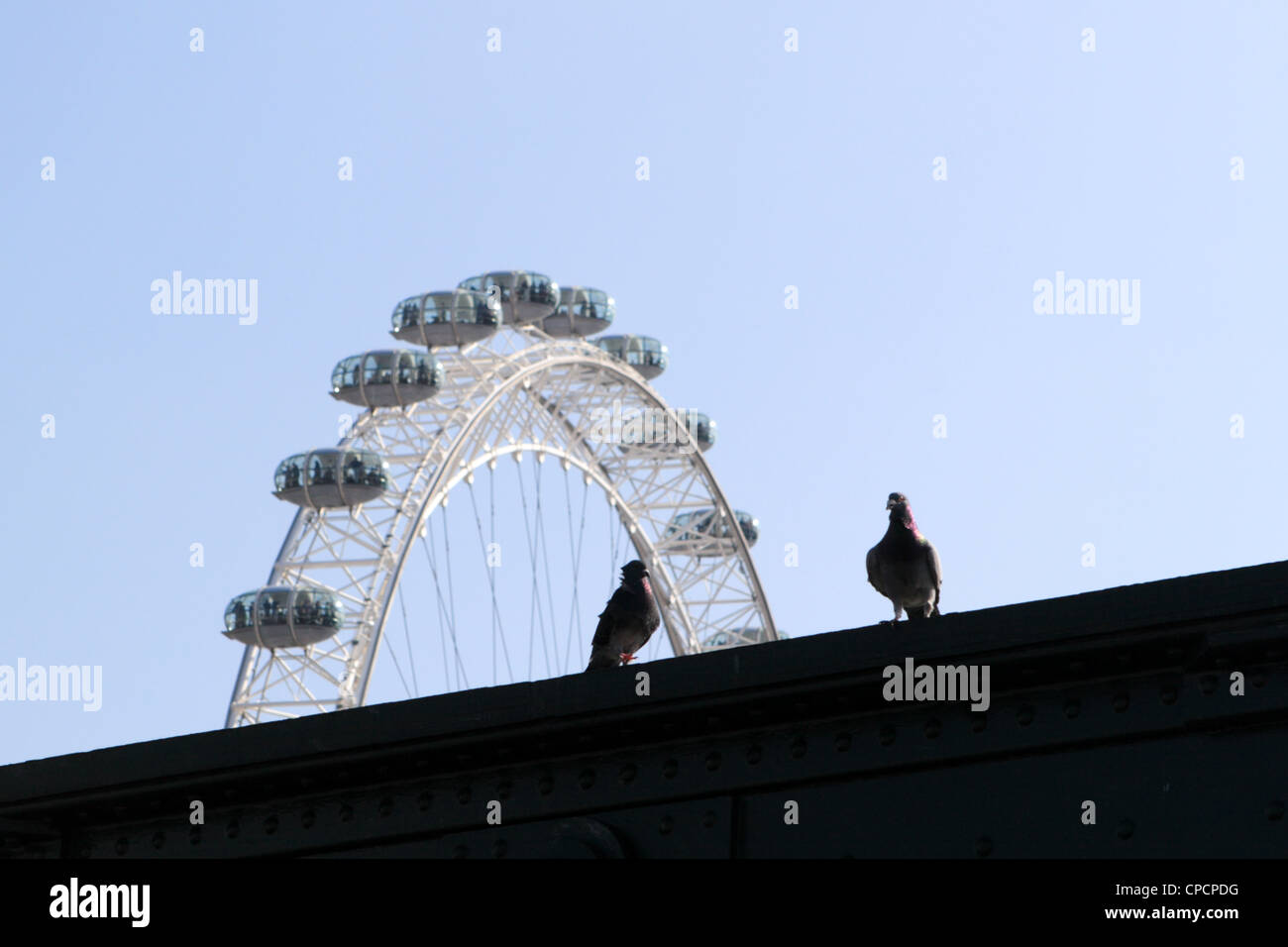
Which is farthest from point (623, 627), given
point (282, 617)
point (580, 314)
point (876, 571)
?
point (580, 314)

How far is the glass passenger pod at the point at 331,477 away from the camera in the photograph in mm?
56062

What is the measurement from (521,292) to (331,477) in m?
8.80

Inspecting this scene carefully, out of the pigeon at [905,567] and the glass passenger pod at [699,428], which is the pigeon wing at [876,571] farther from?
the glass passenger pod at [699,428]

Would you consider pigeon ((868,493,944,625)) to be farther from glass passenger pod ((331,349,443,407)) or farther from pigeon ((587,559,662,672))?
glass passenger pod ((331,349,443,407))

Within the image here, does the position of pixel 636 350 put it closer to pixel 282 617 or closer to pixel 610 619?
pixel 282 617

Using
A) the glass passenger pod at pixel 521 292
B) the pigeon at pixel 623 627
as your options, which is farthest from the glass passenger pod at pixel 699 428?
the pigeon at pixel 623 627

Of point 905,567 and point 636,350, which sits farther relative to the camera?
point 636,350

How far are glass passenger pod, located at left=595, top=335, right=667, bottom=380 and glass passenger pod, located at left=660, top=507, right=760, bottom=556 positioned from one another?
6161 millimetres

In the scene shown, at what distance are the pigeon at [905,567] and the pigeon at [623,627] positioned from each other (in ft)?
6.37

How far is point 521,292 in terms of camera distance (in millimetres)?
61281

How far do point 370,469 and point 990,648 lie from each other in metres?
48.4
